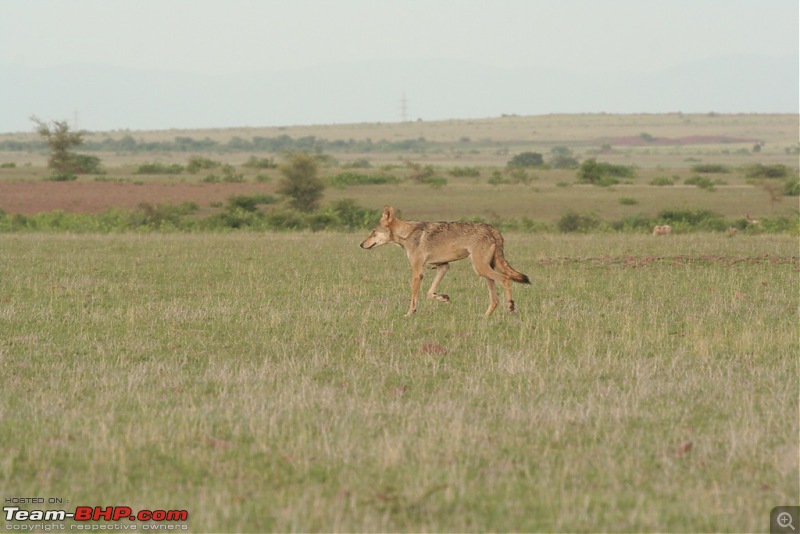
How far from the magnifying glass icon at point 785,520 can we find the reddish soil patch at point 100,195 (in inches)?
1442

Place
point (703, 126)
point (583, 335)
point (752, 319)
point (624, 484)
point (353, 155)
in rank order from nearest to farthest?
1. point (624, 484)
2. point (583, 335)
3. point (752, 319)
4. point (353, 155)
5. point (703, 126)

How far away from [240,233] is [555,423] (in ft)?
76.0

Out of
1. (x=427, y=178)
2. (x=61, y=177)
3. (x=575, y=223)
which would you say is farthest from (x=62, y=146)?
(x=575, y=223)

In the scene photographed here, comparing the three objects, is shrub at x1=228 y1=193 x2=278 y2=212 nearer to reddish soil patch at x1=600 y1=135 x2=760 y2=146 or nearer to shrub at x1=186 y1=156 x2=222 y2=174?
shrub at x1=186 y1=156 x2=222 y2=174

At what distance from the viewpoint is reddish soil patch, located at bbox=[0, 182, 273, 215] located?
4084cm

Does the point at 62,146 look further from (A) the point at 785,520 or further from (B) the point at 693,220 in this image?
(A) the point at 785,520

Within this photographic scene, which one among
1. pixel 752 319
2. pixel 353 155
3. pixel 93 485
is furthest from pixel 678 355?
pixel 353 155

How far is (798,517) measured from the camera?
18.0ft

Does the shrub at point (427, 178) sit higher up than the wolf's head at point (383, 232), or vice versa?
the wolf's head at point (383, 232)

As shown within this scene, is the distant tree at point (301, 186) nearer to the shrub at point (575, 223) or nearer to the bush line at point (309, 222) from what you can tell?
the bush line at point (309, 222)

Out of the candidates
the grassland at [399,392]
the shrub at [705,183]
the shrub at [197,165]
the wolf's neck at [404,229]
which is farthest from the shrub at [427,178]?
the wolf's neck at [404,229]

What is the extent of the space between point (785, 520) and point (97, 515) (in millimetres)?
3554

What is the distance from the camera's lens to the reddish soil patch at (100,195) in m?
40.8

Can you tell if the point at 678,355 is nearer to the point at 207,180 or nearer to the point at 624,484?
the point at 624,484
